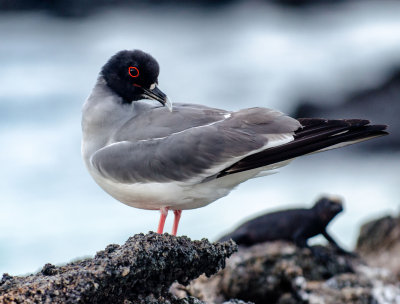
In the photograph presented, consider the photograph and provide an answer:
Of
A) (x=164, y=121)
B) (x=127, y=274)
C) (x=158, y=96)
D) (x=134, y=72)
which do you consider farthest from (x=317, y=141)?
(x=127, y=274)

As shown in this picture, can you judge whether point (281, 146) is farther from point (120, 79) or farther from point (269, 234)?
point (269, 234)

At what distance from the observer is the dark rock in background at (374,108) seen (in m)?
16.5

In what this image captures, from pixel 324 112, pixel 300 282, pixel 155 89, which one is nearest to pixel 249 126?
pixel 155 89

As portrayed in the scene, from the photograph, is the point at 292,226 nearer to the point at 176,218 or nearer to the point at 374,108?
the point at 176,218

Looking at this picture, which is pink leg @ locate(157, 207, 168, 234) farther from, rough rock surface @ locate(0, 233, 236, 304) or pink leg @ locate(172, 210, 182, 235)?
rough rock surface @ locate(0, 233, 236, 304)

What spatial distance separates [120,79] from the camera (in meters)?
6.21

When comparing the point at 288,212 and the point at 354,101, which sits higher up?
the point at 354,101

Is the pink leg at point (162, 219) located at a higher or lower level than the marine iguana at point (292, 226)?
lower

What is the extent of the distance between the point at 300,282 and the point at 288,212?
2.62 m

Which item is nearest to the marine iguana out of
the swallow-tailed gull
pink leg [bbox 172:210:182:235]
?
pink leg [bbox 172:210:182:235]

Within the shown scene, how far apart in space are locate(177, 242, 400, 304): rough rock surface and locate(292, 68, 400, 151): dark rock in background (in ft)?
32.6

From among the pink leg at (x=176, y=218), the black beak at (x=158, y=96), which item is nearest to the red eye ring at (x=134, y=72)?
the black beak at (x=158, y=96)

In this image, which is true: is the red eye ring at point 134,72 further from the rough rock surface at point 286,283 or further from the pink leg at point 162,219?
the rough rock surface at point 286,283

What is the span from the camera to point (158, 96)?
6051 millimetres
